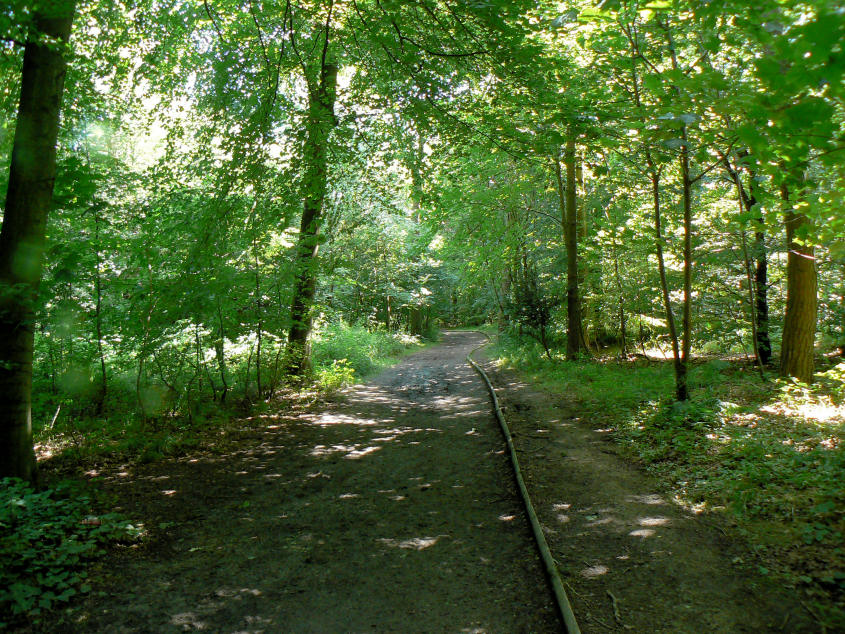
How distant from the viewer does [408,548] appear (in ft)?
13.7

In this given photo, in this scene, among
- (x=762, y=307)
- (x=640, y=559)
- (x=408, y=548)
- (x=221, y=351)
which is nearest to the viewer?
(x=640, y=559)

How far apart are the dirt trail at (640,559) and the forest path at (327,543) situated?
0.32m

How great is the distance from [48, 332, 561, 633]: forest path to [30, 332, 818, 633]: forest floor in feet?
0.06

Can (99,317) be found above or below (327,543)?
above

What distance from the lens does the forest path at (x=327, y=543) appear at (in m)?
3.23

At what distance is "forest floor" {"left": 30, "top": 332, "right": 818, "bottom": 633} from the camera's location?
313cm

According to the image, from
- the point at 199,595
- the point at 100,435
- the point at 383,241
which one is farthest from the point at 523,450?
the point at 383,241

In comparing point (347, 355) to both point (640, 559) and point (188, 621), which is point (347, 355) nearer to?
point (188, 621)

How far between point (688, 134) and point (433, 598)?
6157mm

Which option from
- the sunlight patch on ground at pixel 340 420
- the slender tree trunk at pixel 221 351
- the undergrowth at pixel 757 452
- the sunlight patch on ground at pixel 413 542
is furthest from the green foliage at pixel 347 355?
the sunlight patch on ground at pixel 413 542

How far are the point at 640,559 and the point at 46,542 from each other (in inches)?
187

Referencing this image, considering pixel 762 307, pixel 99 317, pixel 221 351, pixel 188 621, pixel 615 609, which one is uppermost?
pixel 762 307

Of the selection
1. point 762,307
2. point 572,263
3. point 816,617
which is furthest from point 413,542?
→ point 572,263

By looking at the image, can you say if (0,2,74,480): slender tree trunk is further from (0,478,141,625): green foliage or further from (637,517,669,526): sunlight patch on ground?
(637,517,669,526): sunlight patch on ground
